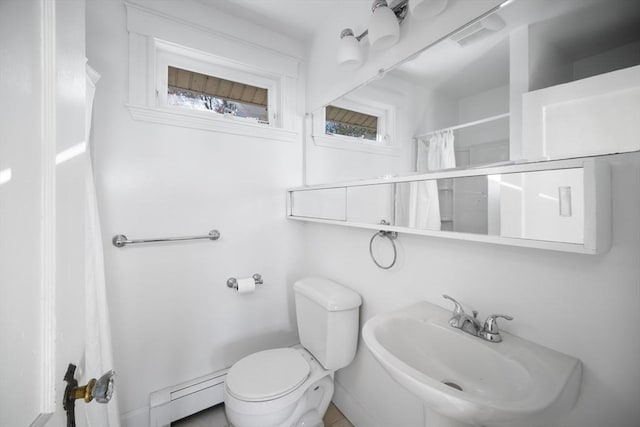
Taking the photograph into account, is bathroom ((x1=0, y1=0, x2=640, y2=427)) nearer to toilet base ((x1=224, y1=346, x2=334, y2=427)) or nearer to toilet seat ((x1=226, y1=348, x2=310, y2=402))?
toilet base ((x1=224, y1=346, x2=334, y2=427))

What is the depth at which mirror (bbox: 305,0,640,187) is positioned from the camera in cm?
61

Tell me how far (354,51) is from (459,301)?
128 cm

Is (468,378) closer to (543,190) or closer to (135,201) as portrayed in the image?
(543,190)

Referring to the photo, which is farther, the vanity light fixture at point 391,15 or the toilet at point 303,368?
the toilet at point 303,368

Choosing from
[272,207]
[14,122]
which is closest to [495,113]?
[14,122]

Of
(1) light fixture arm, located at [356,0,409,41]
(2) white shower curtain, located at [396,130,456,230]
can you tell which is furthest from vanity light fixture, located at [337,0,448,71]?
(2) white shower curtain, located at [396,130,456,230]

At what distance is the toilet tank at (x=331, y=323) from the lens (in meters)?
1.31

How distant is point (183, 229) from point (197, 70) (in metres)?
1.00

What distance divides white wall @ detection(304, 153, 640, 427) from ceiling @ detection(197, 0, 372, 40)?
1.34m

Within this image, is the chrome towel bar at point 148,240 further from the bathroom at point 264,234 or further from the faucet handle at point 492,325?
the faucet handle at point 492,325

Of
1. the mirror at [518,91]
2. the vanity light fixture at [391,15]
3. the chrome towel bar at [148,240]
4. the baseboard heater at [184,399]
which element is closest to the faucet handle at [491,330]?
the mirror at [518,91]

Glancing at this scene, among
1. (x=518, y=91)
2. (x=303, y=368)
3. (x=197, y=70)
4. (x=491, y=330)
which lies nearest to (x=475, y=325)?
(x=491, y=330)

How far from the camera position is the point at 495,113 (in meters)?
0.84

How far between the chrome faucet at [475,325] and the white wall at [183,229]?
3.98ft
